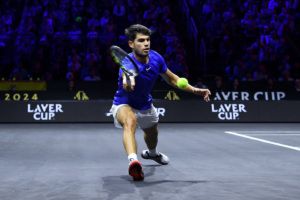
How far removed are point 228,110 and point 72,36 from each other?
546cm

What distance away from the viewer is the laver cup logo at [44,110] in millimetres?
18812

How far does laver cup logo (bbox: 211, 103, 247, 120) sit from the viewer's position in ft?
62.7

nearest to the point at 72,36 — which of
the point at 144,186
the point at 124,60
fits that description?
the point at 124,60

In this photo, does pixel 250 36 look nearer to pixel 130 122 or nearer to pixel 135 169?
pixel 130 122

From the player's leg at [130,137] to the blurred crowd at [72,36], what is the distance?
12.2m

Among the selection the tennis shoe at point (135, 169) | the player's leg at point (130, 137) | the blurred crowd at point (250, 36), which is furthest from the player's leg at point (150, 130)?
the blurred crowd at point (250, 36)

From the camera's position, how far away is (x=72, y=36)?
2094 centimetres

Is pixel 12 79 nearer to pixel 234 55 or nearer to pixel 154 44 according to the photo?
pixel 154 44

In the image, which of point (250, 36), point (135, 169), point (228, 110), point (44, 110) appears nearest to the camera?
point (135, 169)

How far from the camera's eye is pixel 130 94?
7723 millimetres

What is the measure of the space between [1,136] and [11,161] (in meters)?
4.88

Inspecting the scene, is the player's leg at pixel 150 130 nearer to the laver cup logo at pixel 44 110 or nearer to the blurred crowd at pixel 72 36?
the laver cup logo at pixel 44 110

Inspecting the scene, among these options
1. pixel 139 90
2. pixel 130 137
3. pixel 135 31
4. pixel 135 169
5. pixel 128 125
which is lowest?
pixel 135 169

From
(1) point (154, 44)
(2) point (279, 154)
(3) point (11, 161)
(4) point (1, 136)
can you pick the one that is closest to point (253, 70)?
(1) point (154, 44)
